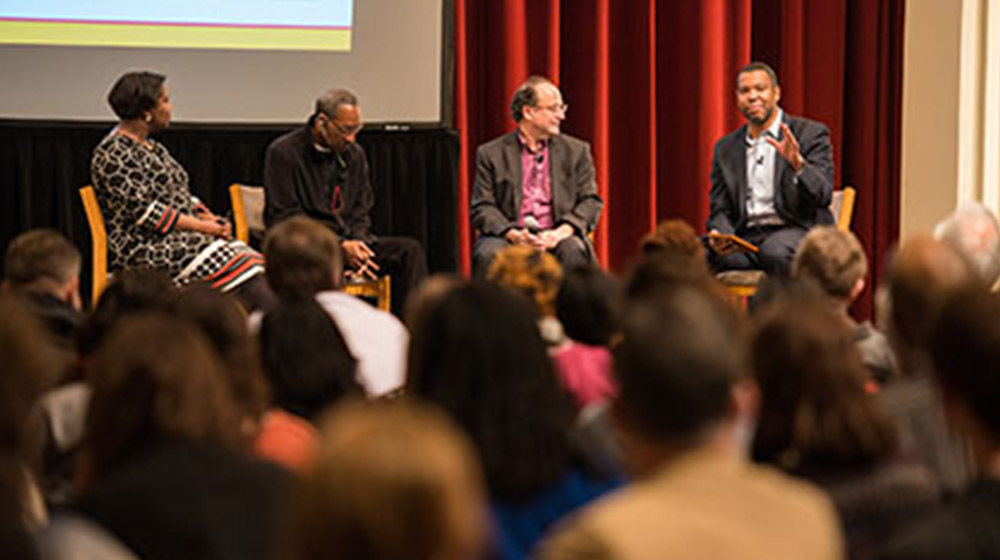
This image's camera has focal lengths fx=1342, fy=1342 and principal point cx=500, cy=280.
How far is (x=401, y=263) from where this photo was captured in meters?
5.28

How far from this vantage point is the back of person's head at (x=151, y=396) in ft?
5.11

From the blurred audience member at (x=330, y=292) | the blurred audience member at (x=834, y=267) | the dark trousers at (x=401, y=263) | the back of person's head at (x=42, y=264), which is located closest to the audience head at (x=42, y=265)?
the back of person's head at (x=42, y=264)

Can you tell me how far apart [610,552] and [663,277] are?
57.0 inches

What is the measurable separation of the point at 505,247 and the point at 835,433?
11.5 ft

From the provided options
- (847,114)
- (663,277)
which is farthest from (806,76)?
(663,277)

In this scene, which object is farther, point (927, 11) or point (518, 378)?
point (927, 11)

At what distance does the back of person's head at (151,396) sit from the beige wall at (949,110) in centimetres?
484

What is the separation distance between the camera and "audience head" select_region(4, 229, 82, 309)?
289cm

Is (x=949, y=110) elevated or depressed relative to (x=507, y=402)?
elevated

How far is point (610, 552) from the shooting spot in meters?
1.19

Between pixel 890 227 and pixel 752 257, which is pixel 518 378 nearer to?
pixel 752 257

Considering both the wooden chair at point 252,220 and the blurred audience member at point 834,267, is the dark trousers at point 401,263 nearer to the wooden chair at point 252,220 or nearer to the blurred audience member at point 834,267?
the wooden chair at point 252,220

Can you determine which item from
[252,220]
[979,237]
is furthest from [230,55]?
[979,237]

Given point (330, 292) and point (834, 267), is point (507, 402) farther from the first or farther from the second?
point (834, 267)
